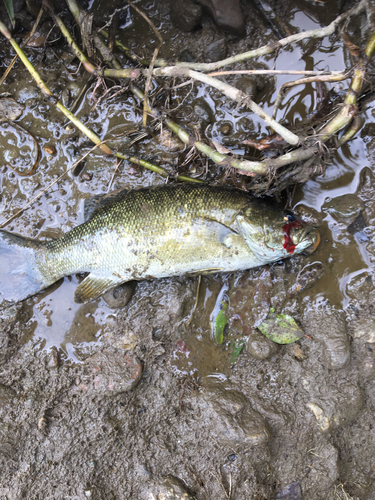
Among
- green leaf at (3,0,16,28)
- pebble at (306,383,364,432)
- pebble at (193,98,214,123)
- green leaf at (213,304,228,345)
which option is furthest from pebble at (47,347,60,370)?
green leaf at (3,0,16,28)

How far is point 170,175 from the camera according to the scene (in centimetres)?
355

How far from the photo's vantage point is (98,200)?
3.58 metres

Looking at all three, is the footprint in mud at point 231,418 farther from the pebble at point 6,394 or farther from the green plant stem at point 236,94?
the green plant stem at point 236,94

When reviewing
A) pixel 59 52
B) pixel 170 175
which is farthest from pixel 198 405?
pixel 59 52

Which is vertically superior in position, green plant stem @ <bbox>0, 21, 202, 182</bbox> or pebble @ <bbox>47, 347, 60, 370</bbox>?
green plant stem @ <bbox>0, 21, 202, 182</bbox>

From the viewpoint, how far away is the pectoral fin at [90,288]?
3545 millimetres

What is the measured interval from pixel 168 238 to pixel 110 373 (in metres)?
1.61

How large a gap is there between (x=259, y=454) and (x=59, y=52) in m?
4.94

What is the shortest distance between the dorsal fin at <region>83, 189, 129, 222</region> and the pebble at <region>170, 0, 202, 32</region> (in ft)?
6.28

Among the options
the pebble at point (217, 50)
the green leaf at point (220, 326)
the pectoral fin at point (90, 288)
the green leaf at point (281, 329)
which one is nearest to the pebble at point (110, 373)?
the pectoral fin at point (90, 288)

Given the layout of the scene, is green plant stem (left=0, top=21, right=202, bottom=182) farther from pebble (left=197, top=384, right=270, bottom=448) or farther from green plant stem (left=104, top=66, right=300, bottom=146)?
pebble (left=197, top=384, right=270, bottom=448)

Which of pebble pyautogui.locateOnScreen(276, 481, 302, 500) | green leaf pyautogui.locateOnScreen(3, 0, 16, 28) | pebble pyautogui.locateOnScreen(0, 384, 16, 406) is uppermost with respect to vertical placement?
green leaf pyautogui.locateOnScreen(3, 0, 16, 28)

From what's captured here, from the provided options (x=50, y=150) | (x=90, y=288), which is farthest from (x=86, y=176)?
(x=90, y=288)

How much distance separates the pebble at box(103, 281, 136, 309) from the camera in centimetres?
366
